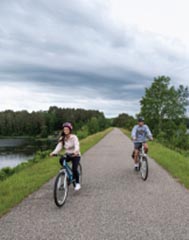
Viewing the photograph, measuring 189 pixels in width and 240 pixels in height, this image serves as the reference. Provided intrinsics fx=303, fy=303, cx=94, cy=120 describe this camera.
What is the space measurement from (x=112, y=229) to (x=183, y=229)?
113 centimetres

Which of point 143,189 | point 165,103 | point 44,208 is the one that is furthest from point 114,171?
point 165,103

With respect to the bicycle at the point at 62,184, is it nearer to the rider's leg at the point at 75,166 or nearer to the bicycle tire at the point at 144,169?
the rider's leg at the point at 75,166

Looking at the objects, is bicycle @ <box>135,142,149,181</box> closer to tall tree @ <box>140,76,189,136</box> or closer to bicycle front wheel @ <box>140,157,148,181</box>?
bicycle front wheel @ <box>140,157,148,181</box>

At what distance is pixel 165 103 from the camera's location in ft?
165

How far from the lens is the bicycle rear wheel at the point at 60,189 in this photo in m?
6.18

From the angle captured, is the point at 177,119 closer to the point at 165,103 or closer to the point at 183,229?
the point at 165,103

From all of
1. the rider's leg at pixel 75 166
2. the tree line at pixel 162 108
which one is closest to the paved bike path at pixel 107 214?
the rider's leg at pixel 75 166

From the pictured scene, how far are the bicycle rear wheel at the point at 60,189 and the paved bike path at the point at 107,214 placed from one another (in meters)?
0.15

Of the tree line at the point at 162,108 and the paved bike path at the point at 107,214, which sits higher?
the tree line at the point at 162,108

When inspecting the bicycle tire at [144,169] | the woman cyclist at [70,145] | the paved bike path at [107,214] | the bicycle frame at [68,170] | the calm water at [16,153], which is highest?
the woman cyclist at [70,145]

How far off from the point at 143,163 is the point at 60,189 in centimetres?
392

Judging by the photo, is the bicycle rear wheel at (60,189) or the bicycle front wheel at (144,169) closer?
the bicycle rear wheel at (60,189)

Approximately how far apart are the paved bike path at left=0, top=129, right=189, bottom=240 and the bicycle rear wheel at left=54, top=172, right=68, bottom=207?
15cm

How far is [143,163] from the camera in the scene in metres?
9.67
